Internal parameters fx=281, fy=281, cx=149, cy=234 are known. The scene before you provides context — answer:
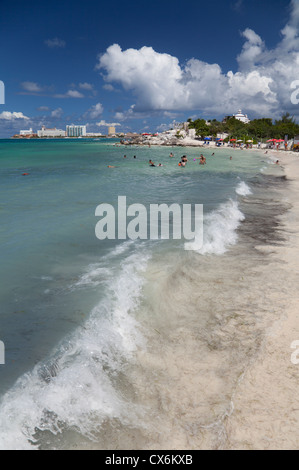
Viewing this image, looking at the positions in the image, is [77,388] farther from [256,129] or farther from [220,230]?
[256,129]

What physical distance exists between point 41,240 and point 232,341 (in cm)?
702

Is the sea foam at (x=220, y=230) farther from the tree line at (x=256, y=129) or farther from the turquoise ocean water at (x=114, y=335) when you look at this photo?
the tree line at (x=256, y=129)

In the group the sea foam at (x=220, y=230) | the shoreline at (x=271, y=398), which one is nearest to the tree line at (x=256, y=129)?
the sea foam at (x=220, y=230)

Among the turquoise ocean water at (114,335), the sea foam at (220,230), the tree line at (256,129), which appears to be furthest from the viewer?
the tree line at (256,129)

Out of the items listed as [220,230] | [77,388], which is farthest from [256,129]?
[77,388]

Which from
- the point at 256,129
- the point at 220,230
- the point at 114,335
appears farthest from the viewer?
the point at 256,129

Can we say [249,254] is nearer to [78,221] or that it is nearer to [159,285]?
[159,285]

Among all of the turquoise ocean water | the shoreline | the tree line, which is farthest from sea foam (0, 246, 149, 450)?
the tree line

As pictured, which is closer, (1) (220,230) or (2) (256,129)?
(1) (220,230)

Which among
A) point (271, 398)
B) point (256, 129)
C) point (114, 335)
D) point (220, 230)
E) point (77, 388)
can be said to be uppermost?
point (256, 129)

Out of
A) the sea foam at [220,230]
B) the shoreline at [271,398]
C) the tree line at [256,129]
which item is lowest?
the shoreline at [271,398]

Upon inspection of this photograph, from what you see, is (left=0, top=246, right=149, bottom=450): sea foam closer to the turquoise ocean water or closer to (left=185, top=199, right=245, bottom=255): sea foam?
the turquoise ocean water

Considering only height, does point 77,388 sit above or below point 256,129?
below

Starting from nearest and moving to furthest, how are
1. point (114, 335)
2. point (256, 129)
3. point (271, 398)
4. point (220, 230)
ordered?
point (271, 398) < point (114, 335) < point (220, 230) < point (256, 129)
